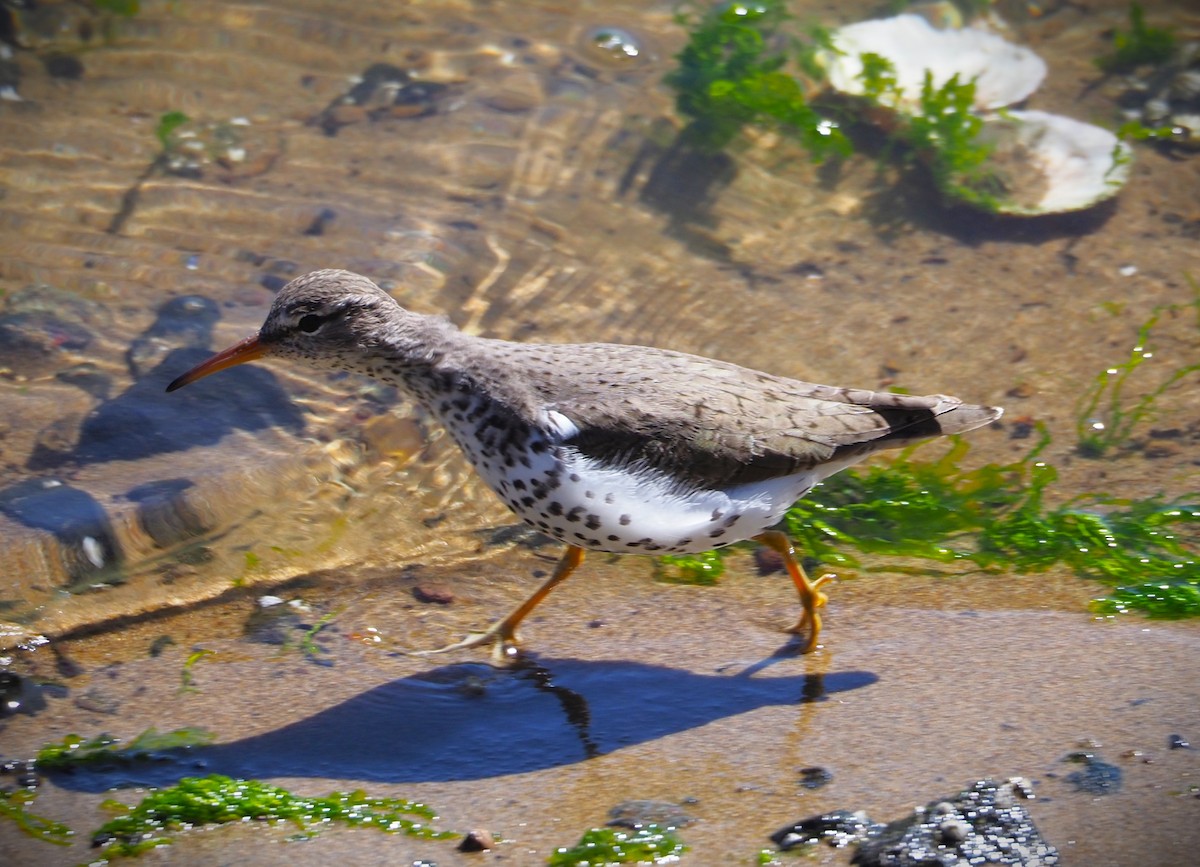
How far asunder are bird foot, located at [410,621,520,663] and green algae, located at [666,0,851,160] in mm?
4425

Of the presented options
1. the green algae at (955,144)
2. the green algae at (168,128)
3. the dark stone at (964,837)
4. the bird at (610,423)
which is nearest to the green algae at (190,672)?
the bird at (610,423)

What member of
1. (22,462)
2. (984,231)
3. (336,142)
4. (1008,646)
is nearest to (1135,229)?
(984,231)

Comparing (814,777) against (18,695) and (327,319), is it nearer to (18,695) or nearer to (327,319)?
(327,319)

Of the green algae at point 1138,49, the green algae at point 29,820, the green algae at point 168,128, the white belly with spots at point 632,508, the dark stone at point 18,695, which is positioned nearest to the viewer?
the green algae at point 29,820

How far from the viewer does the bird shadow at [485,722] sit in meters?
3.86

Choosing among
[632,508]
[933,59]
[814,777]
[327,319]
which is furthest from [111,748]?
[933,59]

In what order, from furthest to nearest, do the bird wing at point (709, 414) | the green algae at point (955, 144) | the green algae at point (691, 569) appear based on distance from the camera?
the green algae at point (955, 144) < the green algae at point (691, 569) < the bird wing at point (709, 414)

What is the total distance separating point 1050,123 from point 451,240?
4194 millimetres

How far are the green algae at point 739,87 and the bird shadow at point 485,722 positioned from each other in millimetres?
4591

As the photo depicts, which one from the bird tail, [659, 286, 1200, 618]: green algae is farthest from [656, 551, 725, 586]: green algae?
the bird tail

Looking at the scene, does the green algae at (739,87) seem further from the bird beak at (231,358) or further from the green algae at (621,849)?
the green algae at (621,849)

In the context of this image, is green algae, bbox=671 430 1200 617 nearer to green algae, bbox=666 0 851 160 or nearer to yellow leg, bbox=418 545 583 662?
yellow leg, bbox=418 545 583 662

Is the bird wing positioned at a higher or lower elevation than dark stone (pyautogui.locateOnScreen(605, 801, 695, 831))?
higher

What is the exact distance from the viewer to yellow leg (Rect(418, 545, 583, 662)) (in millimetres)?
4625
